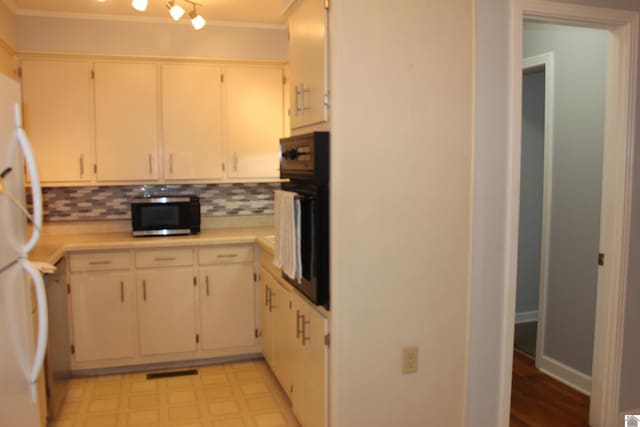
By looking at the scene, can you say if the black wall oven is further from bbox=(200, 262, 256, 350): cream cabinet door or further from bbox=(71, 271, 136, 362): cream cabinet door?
bbox=(71, 271, 136, 362): cream cabinet door

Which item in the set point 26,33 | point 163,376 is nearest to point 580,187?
point 163,376

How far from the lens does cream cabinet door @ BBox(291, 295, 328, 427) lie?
228 centimetres

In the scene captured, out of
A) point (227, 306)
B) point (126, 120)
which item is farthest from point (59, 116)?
point (227, 306)

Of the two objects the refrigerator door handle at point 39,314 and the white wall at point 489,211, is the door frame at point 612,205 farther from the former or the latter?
the refrigerator door handle at point 39,314

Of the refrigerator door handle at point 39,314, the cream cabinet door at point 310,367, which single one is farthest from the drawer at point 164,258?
the refrigerator door handle at point 39,314

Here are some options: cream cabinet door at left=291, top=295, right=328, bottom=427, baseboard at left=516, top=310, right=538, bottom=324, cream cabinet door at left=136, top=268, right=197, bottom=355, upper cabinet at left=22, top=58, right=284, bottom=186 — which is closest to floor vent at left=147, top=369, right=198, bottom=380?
cream cabinet door at left=136, top=268, right=197, bottom=355

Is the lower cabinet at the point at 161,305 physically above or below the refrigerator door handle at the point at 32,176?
below

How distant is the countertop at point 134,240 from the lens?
3.49 m

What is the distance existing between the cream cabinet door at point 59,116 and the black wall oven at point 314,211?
2.18m

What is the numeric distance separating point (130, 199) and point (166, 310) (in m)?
1.05

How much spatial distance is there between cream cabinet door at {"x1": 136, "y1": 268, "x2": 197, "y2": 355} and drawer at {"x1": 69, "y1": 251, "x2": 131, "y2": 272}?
0.13 meters

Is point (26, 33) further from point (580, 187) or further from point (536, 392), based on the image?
point (536, 392)

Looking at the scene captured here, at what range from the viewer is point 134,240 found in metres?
3.73

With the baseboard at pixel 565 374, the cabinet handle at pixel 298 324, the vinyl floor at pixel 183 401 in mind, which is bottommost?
the vinyl floor at pixel 183 401
